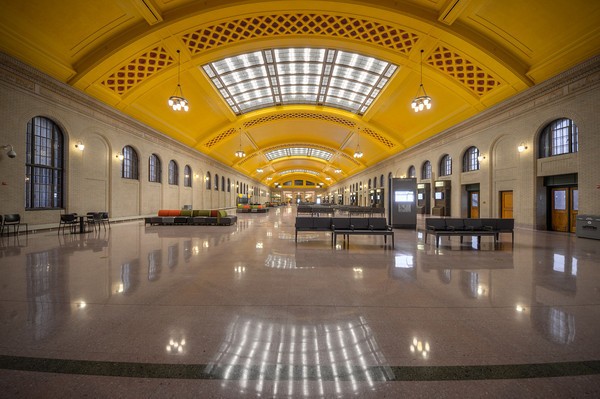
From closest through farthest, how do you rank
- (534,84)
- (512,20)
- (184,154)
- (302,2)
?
(512,20)
(302,2)
(534,84)
(184,154)

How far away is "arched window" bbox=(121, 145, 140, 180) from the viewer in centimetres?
1645

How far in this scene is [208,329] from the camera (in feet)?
9.12

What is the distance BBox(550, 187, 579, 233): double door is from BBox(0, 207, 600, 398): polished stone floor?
8.23 m

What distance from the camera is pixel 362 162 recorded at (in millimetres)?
36688

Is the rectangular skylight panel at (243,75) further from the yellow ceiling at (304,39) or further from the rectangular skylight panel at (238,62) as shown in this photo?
the yellow ceiling at (304,39)

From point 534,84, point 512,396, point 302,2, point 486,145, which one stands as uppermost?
point 302,2

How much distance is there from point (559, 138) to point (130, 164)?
74.2ft

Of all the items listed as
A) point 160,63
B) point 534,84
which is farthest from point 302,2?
point 534,84

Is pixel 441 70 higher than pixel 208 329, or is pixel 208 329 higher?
pixel 441 70

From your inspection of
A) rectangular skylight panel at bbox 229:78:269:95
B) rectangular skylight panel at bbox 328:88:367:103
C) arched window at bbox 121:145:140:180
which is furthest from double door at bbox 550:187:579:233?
arched window at bbox 121:145:140:180

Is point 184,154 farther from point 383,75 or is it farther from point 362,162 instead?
point 362,162

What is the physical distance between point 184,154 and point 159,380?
24021 mm

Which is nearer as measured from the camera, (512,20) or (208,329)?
(208,329)

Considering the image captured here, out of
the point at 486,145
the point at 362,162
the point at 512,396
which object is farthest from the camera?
the point at 362,162
